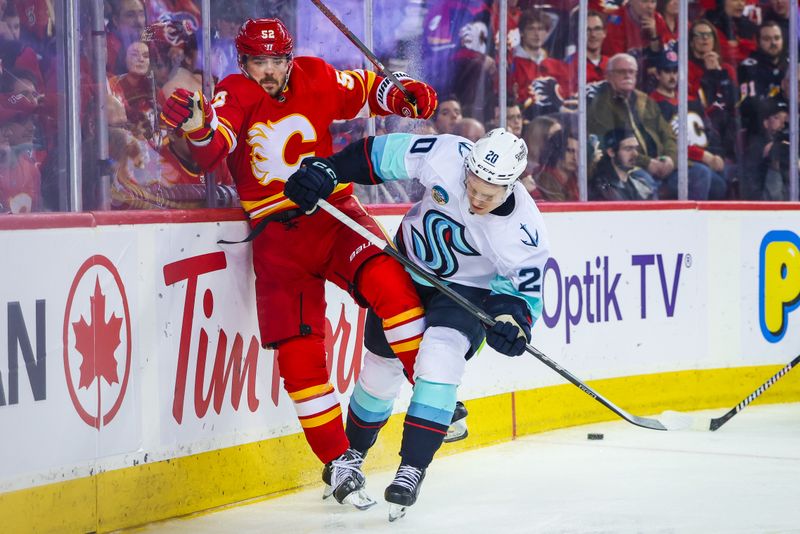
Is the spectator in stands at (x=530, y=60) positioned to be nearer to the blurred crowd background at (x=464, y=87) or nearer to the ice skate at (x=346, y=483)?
the blurred crowd background at (x=464, y=87)

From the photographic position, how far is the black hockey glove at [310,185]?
11.4 feet

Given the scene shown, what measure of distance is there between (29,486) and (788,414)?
3.50 m

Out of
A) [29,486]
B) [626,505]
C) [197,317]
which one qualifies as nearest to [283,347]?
[197,317]

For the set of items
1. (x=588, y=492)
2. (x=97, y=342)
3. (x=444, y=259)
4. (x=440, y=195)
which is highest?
(x=440, y=195)

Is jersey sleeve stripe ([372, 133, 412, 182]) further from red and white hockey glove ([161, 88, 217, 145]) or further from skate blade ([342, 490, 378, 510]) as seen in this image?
skate blade ([342, 490, 378, 510])

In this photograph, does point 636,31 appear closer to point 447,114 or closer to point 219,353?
point 447,114

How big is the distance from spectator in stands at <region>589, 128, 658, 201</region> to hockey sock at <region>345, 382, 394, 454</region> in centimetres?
203

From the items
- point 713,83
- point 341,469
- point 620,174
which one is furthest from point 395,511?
point 713,83

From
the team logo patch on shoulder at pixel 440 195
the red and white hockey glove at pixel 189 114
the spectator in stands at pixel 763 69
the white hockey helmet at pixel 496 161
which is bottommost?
the team logo patch on shoulder at pixel 440 195

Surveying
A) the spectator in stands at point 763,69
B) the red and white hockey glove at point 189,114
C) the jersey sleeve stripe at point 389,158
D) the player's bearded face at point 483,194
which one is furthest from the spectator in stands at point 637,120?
the red and white hockey glove at point 189,114

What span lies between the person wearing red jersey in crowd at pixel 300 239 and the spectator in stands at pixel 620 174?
187cm

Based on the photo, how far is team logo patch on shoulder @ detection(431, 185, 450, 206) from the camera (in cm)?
364

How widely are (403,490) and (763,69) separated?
11.9 feet

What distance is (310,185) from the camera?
11.4ft
